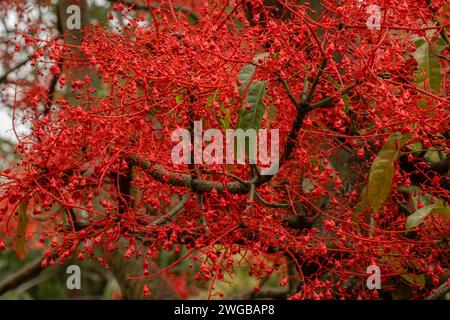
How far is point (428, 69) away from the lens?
2.57 meters

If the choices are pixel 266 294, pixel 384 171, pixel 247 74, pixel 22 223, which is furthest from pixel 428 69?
pixel 266 294

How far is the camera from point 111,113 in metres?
2.58

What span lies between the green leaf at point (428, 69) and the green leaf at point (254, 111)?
0.70m

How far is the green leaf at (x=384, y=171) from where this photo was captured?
2268mm

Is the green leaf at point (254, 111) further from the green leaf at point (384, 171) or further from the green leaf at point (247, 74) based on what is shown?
the green leaf at point (384, 171)

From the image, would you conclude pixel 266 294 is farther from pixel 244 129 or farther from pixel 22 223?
pixel 244 129

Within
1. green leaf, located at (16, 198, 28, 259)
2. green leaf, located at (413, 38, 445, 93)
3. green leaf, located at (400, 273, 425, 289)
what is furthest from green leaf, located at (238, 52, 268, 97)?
green leaf, located at (400, 273, 425, 289)

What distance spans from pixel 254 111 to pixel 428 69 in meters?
0.79

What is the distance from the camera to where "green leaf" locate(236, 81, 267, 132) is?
7.07 feet

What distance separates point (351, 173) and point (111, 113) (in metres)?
1.13

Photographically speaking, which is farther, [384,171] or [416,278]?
[416,278]

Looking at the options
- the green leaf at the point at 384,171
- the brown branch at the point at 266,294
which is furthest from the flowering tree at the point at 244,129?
the brown branch at the point at 266,294
